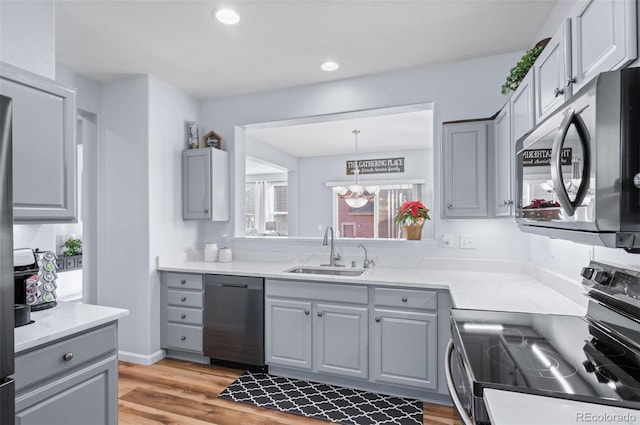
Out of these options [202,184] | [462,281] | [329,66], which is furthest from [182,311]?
[329,66]

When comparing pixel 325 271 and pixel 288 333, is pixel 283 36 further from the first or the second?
pixel 288 333

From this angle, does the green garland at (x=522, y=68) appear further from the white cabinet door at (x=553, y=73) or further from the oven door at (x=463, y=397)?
the oven door at (x=463, y=397)

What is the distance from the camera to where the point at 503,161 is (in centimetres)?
227

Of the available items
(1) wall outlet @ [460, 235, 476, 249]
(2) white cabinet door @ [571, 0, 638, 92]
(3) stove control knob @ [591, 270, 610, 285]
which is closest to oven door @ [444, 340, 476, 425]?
(3) stove control knob @ [591, 270, 610, 285]

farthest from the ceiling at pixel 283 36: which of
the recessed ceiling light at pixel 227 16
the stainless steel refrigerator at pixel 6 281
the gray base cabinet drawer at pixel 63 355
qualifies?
the gray base cabinet drawer at pixel 63 355

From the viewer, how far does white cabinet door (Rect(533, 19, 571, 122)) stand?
1365 mm

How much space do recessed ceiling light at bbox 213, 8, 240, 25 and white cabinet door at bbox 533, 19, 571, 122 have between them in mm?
1764

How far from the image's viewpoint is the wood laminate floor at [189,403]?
7.34 ft

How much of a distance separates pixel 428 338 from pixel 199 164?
2.60m

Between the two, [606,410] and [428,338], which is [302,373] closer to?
[428,338]

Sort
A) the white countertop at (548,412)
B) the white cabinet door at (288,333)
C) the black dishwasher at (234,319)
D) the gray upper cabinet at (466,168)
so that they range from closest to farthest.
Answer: the white countertop at (548,412) → the gray upper cabinet at (466,168) → the white cabinet door at (288,333) → the black dishwasher at (234,319)

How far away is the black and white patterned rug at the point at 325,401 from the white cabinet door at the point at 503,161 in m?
1.49

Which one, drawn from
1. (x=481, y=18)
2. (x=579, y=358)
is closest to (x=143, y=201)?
(x=481, y=18)

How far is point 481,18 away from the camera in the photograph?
2266mm
